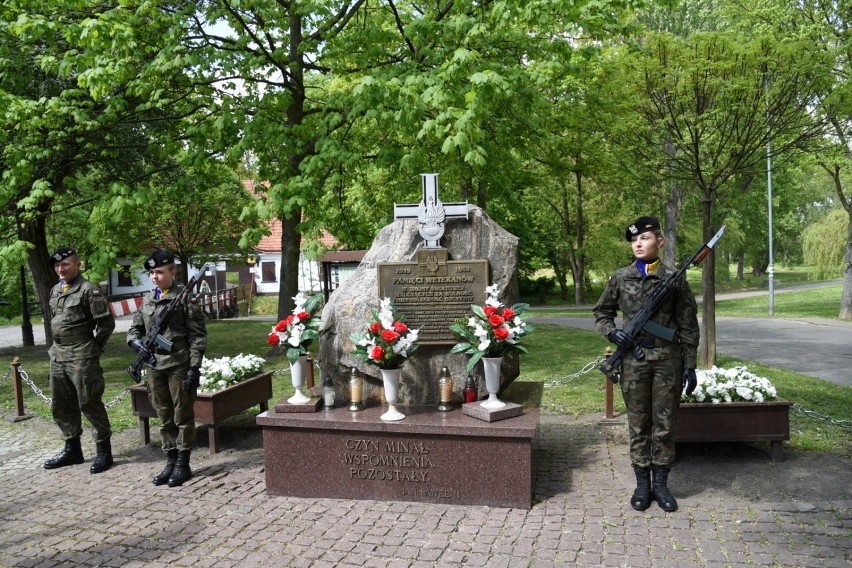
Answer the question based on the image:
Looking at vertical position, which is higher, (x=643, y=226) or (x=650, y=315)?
(x=643, y=226)

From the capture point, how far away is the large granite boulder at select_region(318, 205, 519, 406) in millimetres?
6340

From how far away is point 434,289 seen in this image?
21.0 ft

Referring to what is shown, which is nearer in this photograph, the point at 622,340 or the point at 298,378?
the point at 622,340

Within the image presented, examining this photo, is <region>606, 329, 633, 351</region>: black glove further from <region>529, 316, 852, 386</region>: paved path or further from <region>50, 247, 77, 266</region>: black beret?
<region>529, 316, 852, 386</region>: paved path

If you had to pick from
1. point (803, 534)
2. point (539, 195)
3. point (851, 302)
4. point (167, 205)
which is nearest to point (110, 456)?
point (803, 534)

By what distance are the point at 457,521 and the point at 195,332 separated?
10.2ft

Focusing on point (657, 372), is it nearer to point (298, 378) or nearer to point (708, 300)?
point (298, 378)

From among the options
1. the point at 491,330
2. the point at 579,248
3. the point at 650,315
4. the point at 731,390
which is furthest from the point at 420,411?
the point at 579,248

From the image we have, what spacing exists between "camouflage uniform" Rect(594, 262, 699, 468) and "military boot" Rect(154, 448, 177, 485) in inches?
169

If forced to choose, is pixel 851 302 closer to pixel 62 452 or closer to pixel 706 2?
pixel 706 2

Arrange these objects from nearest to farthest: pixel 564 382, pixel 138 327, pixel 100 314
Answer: pixel 138 327 → pixel 100 314 → pixel 564 382

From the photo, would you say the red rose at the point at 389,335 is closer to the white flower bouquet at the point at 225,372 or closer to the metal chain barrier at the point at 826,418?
the white flower bouquet at the point at 225,372

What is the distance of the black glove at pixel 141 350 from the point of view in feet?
20.5

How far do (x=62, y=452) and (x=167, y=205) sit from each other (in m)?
13.9
